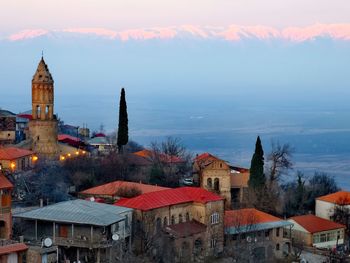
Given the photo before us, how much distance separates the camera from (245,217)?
3953 cm

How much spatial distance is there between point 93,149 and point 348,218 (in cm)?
1891

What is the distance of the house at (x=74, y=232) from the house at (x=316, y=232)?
530 inches

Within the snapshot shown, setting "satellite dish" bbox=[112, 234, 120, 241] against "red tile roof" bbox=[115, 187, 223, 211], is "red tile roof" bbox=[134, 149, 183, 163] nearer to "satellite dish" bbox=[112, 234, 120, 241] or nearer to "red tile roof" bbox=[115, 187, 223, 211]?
"red tile roof" bbox=[115, 187, 223, 211]

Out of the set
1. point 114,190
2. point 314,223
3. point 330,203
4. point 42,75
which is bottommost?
point 314,223

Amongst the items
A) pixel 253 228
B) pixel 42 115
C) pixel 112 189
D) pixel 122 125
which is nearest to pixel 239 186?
pixel 122 125

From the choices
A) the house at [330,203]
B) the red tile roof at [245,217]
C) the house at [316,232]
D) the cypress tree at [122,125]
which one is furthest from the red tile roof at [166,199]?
the house at [330,203]

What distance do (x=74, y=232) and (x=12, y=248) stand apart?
344 centimetres

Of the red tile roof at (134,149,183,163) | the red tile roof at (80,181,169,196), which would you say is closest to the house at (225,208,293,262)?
the red tile roof at (80,181,169,196)

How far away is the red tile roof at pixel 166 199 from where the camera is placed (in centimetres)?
3462

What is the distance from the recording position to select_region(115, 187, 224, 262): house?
33344 millimetres

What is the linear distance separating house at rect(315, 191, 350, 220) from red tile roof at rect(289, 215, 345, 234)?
2.69 metres

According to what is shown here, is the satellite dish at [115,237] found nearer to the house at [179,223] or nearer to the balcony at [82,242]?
the balcony at [82,242]

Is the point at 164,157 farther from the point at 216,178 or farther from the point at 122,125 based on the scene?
the point at 216,178

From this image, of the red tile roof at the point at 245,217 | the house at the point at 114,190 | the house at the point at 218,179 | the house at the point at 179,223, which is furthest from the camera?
the house at the point at 218,179
